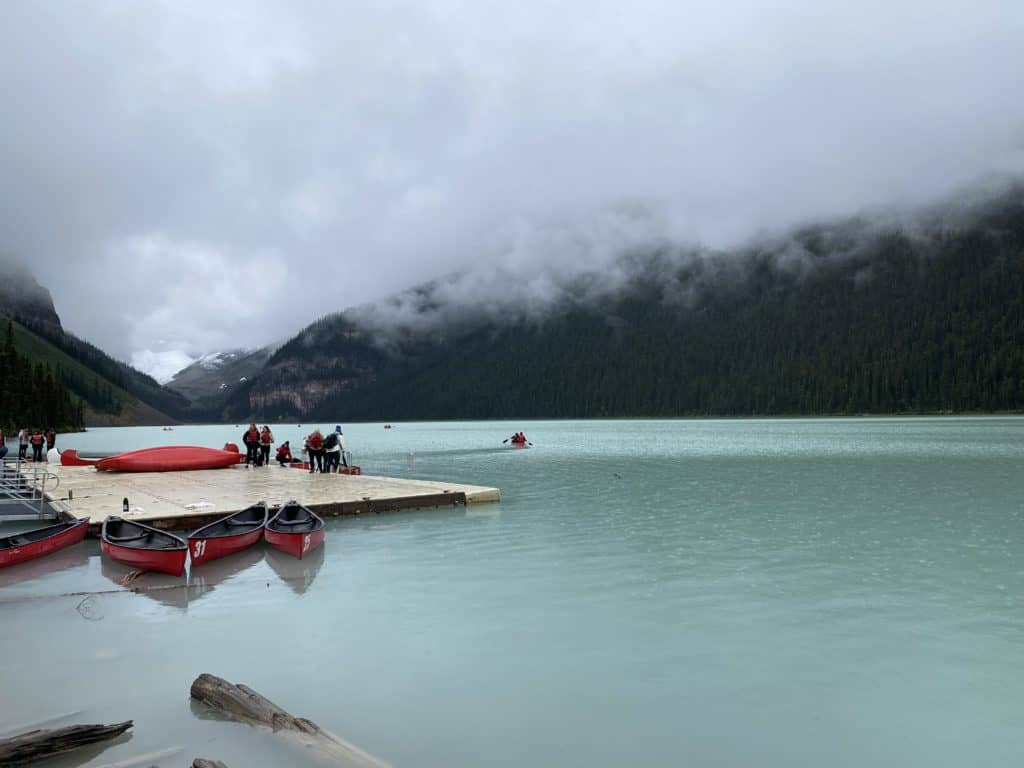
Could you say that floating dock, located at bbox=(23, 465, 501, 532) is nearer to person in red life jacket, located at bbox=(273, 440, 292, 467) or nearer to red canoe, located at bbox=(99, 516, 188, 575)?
red canoe, located at bbox=(99, 516, 188, 575)

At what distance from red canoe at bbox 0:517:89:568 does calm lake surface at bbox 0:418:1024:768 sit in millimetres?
428

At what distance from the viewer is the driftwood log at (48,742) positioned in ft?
24.9

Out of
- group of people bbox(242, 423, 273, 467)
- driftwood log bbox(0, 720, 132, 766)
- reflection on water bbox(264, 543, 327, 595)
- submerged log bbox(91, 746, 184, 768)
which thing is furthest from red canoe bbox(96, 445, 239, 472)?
submerged log bbox(91, 746, 184, 768)

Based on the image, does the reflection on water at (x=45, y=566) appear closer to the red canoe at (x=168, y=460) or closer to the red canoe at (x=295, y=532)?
the red canoe at (x=295, y=532)

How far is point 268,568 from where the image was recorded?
1958 centimetres

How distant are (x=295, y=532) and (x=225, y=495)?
31.8 ft

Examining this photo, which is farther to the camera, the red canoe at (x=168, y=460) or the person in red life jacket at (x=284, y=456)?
the person in red life jacket at (x=284, y=456)

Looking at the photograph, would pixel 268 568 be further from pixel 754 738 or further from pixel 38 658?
pixel 754 738

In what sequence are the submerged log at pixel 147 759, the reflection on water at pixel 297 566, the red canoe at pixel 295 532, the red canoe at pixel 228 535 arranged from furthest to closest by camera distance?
the red canoe at pixel 295 532 → the red canoe at pixel 228 535 → the reflection on water at pixel 297 566 → the submerged log at pixel 147 759

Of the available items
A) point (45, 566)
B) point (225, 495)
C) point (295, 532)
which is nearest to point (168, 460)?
point (225, 495)

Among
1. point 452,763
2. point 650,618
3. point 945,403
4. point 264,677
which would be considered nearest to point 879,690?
point 650,618

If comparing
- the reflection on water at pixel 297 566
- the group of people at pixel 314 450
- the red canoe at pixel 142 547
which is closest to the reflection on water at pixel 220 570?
the reflection on water at pixel 297 566

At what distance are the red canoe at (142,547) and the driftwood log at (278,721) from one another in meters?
8.90

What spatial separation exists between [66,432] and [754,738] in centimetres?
17571
